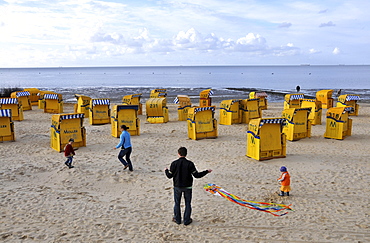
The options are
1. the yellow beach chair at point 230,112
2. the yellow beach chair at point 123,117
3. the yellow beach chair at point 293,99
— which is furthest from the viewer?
the yellow beach chair at point 293,99

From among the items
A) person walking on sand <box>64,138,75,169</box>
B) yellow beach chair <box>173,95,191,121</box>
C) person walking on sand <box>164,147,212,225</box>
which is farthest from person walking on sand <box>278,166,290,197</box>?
yellow beach chair <box>173,95,191,121</box>

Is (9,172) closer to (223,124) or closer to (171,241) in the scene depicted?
(171,241)

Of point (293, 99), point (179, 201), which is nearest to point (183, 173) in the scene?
point (179, 201)

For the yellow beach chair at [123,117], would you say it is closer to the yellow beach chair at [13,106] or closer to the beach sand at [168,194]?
the beach sand at [168,194]

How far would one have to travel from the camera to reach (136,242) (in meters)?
6.25

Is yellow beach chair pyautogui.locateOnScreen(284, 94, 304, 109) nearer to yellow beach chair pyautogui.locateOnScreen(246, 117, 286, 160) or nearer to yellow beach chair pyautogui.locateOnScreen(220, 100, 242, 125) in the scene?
yellow beach chair pyautogui.locateOnScreen(220, 100, 242, 125)

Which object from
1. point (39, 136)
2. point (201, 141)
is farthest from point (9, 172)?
point (201, 141)

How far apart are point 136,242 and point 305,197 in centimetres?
467

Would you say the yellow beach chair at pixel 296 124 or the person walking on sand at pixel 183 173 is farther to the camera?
the yellow beach chair at pixel 296 124

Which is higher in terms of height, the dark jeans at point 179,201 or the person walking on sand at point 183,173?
the person walking on sand at point 183,173

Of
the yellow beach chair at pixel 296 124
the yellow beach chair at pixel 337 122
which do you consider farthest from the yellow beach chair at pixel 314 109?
the yellow beach chair at pixel 296 124

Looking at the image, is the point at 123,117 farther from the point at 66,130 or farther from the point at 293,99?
the point at 293,99

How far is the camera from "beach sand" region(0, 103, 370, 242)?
661 cm

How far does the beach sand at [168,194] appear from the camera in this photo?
6.61 m
